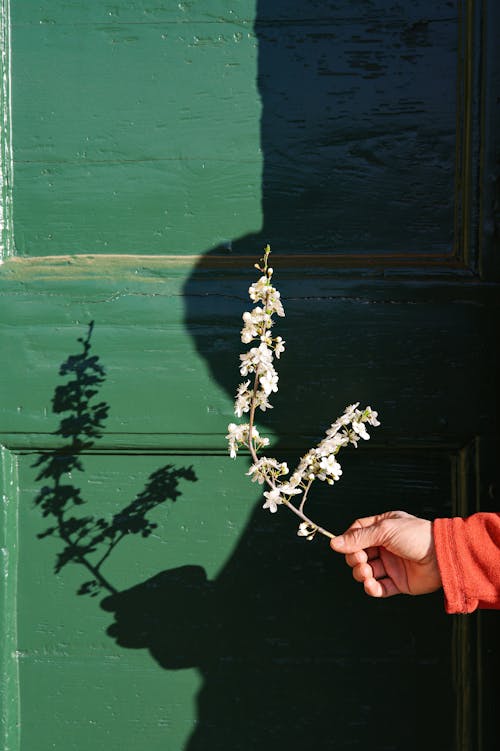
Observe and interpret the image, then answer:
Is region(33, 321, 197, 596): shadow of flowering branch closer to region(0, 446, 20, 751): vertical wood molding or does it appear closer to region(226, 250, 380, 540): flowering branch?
region(0, 446, 20, 751): vertical wood molding

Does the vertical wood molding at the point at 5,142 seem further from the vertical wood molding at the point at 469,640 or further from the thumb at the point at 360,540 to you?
the vertical wood molding at the point at 469,640

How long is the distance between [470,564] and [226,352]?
1.71ft

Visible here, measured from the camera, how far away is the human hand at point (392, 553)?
3.34 ft

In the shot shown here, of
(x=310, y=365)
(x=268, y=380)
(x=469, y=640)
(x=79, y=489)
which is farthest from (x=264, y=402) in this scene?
(x=469, y=640)

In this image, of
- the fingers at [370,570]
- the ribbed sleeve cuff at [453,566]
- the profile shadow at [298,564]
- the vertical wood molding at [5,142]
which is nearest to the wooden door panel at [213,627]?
the profile shadow at [298,564]

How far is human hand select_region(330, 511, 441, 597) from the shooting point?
1018mm

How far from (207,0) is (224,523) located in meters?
0.91

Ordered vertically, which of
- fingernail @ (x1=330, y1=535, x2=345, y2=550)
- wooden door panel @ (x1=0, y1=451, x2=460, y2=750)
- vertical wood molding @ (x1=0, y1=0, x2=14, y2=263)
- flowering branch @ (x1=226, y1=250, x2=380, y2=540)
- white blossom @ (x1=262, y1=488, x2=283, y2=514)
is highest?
vertical wood molding @ (x1=0, y1=0, x2=14, y2=263)

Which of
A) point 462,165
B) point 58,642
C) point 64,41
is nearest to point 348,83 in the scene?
point 462,165

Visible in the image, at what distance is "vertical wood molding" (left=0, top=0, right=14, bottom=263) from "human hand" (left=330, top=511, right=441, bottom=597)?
77 centimetres

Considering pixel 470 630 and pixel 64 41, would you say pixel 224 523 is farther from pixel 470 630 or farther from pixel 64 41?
pixel 64 41

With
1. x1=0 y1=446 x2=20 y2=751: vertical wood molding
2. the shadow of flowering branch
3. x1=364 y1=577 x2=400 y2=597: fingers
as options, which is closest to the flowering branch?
x1=364 y1=577 x2=400 y2=597: fingers

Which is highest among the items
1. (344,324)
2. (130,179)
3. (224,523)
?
(130,179)

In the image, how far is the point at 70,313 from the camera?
1244 mm
